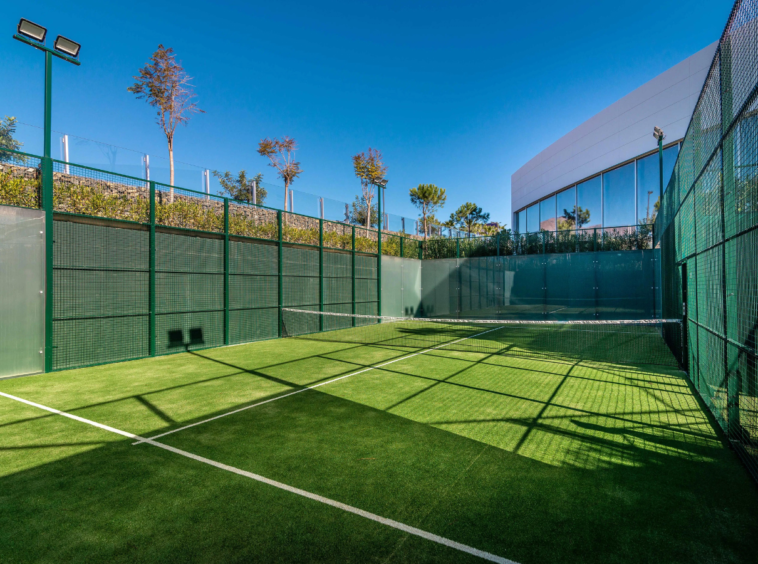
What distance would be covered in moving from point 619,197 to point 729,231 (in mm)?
20451

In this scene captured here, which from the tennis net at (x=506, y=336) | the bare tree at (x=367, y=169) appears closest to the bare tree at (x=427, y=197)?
the bare tree at (x=367, y=169)

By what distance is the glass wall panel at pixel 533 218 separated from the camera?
32106 mm

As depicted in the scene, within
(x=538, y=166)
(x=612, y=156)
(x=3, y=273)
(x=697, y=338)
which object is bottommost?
(x=697, y=338)

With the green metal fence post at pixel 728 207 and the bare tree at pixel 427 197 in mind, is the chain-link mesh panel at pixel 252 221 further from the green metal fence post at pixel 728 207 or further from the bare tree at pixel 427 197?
the bare tree at pixel 427 197

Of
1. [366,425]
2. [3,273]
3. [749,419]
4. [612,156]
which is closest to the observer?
[749,419]

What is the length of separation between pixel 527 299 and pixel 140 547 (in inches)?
774

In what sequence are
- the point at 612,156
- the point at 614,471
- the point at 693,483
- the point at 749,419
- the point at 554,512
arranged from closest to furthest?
the point at 554,512 → the point at 693,483 → the point at 614,471 → the point at 749,419 → the point at 612,156

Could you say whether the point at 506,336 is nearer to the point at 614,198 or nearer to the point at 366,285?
the point at 366,285

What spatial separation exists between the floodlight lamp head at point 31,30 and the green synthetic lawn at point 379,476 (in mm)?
7278

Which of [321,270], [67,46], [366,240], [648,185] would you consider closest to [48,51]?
[67,46]

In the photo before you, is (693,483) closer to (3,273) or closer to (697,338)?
(697,338)

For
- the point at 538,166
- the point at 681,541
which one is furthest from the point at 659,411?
the point at 538,166

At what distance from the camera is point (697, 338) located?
6.94 metres

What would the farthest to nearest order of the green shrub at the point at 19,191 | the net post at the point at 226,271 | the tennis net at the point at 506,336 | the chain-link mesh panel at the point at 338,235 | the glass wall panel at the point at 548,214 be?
the glass wall panel at the point at 548,214
the chain-link mesh panel at the point at 338,235
the net post at the point at 226,271
the tennis net at the point at 506,336
the green shrub at the point at 19,191
